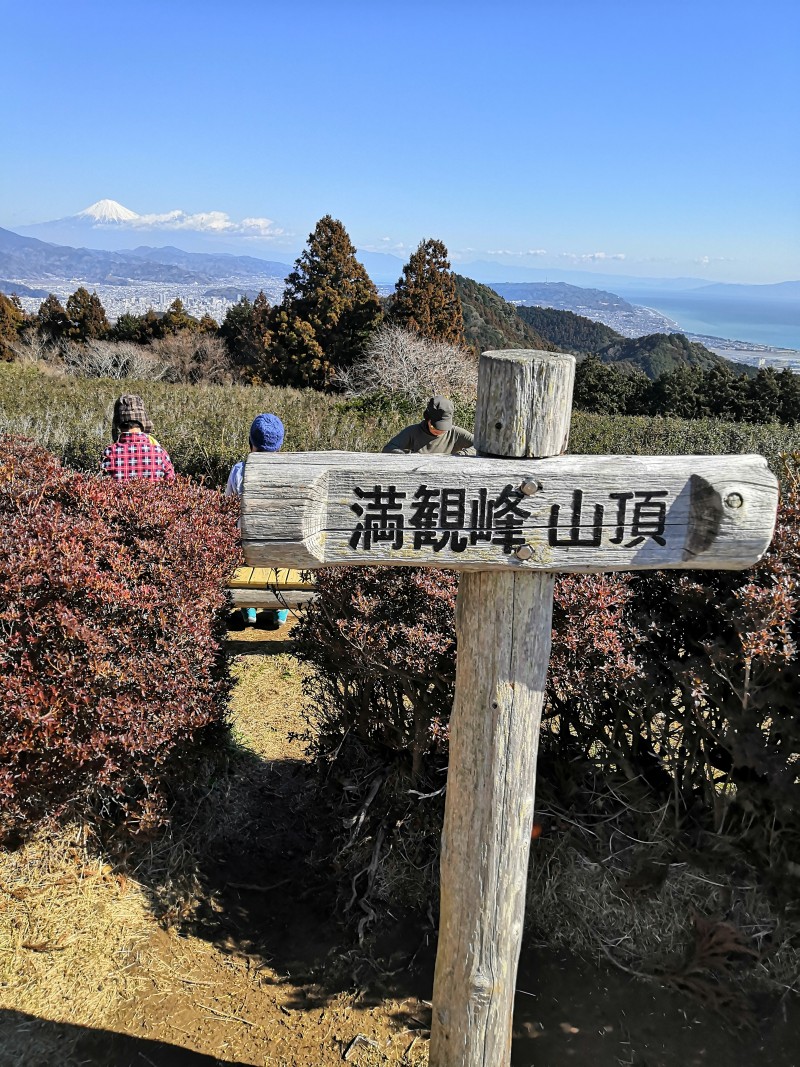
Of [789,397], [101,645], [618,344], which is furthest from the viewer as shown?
[618,344]

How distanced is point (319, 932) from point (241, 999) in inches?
15.0

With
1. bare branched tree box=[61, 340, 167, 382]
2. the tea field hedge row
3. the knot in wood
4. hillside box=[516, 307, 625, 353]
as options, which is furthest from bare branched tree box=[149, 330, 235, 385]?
the knot in wood

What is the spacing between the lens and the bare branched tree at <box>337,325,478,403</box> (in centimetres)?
1878

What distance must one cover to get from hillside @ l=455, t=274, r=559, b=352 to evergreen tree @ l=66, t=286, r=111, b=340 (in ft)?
46.6

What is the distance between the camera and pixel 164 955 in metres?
2.70

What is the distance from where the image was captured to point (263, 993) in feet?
8.59

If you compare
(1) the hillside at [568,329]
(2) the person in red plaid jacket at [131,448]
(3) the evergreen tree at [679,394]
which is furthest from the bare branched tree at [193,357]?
(2) the person in red plaid jacket at [131,448]

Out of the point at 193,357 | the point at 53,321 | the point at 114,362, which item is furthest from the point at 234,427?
the point at 53,321

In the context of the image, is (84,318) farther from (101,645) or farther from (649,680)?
(649,680)

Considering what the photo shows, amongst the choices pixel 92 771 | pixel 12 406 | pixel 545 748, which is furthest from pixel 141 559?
pixel 12 406

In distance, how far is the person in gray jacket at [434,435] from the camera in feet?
13.9

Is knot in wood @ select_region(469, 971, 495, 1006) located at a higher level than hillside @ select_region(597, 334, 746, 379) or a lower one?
lower

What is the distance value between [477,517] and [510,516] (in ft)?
0.25

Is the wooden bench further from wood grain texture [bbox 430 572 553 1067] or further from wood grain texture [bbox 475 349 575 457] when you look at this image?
wood grain texture [bbox 475 349 575 457]
